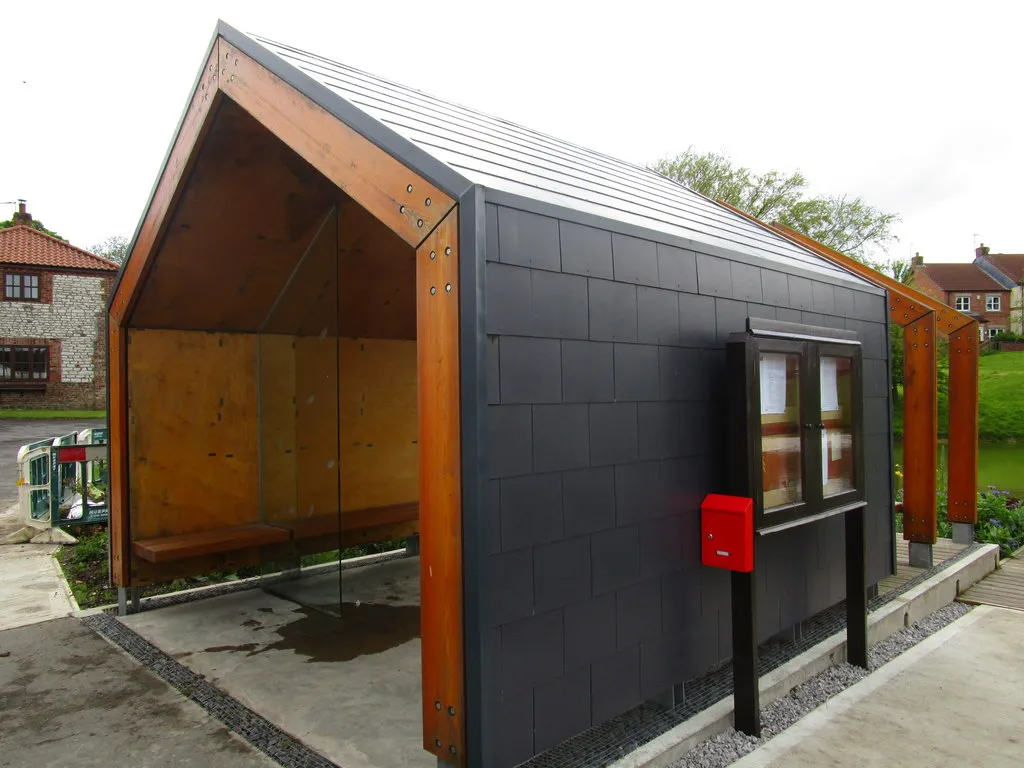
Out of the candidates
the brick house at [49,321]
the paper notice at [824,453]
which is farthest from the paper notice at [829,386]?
the brick house at [49,321]

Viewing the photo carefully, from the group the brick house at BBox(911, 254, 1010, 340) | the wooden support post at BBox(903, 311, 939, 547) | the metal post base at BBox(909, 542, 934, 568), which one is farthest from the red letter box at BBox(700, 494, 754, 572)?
the brick house at BBox(911, 254, 1010, 340)

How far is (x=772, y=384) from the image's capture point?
3016 mm

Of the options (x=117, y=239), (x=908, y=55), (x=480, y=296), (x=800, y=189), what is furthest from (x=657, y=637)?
(x=117, y=239)

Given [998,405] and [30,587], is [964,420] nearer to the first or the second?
[30,587]

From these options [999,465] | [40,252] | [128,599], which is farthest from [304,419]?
[40,252]

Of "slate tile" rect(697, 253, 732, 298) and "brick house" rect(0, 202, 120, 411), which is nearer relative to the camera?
"slate tile" rect(697, 253, 732, 298)

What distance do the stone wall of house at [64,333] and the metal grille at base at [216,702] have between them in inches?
927

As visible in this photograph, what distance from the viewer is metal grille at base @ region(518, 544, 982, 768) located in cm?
257

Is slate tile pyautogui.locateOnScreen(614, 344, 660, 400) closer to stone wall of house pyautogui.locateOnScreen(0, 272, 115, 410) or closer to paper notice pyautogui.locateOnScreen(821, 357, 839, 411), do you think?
paper notice pyautogui.locateOnScreen(821, 357, 839, 411)

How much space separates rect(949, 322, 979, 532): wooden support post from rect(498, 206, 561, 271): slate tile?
4.79m

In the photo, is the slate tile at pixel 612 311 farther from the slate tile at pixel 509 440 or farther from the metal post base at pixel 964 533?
the metal post base at pixel 964 533

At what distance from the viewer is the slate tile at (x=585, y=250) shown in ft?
7.79

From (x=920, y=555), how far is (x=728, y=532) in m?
3.34

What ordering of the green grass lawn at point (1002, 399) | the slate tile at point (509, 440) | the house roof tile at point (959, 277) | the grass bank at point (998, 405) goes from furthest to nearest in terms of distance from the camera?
1. the house roof tile at point (959, 277)
2. the green grass lawn at point (1002, 399)
3. the grass bank at point (998, 405)
4. the slate tile at point (509, 440)
